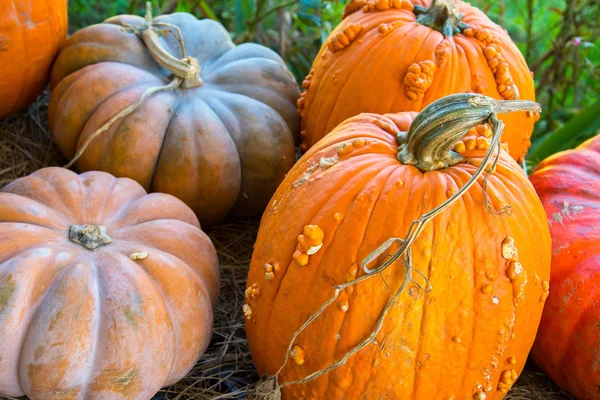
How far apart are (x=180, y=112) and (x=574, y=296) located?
1429 mm

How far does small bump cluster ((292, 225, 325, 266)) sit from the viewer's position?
1.51 metres

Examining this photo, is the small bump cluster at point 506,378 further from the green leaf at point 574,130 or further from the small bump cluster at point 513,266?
the green leaf at point 574,130

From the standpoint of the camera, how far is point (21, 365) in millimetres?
1494

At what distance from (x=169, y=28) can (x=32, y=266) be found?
1.29 m

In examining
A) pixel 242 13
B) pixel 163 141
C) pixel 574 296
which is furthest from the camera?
pixel 242 13

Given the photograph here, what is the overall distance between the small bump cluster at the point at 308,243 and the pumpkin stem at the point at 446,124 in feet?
0.97

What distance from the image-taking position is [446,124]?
1455 mm

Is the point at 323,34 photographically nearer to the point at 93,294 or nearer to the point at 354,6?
the point at 354,6

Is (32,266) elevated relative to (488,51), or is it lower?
lower

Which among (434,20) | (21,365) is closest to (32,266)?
(21,365)

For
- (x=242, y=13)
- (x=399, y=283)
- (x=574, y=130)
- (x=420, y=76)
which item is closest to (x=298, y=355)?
(x=399, y=283)

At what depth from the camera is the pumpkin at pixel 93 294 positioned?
1479 mm

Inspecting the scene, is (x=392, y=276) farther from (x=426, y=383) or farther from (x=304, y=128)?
(x=304, y=128)

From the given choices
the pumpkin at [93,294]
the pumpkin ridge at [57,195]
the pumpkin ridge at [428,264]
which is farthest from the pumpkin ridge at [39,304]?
the pumpkin ridge at [428,264]
